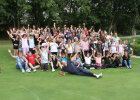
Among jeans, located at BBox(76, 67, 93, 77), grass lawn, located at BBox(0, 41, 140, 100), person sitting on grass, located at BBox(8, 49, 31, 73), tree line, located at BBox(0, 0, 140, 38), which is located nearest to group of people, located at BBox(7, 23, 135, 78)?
person sitting on grass, located at BBox(8, 49, 31, 73)

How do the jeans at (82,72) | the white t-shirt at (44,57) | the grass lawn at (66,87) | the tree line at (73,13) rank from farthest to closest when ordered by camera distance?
the tree line at (73,13), the white t-shirt at (44,57), the jeans at (82,72), the grass lawn at (66,87)

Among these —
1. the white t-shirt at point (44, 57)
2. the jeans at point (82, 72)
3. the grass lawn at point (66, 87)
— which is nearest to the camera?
the grass lawn at point (66, 87)

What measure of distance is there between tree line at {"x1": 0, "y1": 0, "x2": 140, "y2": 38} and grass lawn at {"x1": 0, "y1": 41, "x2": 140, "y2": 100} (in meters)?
21.4

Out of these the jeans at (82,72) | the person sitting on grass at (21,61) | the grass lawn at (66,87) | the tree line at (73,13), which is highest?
the tree line at (73,13)

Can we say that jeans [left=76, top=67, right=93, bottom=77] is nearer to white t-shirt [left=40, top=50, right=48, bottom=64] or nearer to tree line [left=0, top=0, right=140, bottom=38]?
white t-shirt [left=40, top=50, right=48, bottom=64]

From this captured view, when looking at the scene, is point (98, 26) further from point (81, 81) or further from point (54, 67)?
point (81, 81)

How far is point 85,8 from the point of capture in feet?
A: 98.2

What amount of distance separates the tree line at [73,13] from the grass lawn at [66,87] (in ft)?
70.3

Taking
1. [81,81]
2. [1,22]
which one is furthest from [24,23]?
[81,81]

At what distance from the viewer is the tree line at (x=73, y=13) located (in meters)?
28.4

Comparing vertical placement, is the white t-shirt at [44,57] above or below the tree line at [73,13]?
below

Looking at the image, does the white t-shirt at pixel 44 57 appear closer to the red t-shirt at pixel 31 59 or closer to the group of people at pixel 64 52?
the group of people at pixel 64 52

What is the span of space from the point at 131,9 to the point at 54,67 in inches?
1257

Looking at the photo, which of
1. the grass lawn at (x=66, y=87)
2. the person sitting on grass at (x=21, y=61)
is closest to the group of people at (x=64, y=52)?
the person sitting on grass at (x=21, y=61)
